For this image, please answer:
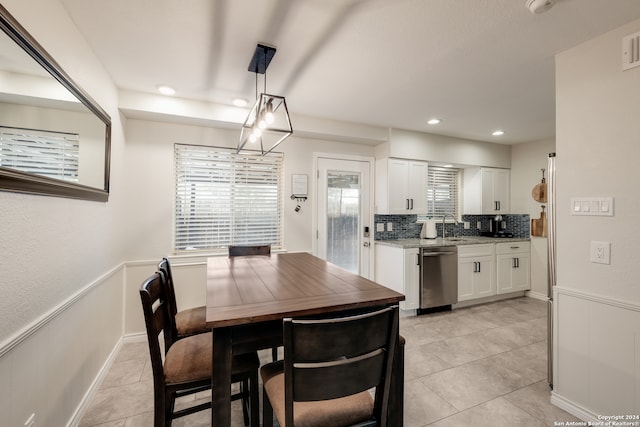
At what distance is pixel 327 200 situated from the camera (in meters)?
3.71

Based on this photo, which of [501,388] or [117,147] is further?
[117,147]

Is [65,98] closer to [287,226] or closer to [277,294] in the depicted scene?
[277,294]

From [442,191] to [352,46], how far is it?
3417mm

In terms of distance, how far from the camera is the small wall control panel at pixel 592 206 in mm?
1664

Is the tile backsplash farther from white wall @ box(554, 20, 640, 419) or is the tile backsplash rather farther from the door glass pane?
white wall @ box(554, 20, 640, 419)

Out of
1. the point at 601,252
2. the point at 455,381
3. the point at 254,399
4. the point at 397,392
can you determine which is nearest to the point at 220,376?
the point at 254,399

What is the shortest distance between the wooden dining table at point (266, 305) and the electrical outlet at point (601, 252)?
4.51 feet

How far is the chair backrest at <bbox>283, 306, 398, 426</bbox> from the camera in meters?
0.90

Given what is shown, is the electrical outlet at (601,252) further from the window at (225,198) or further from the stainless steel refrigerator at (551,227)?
the window at (225,198)

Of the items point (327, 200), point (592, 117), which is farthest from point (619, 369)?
point (327, 200)

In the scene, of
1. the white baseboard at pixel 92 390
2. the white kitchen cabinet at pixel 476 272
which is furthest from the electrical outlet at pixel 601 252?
the white baseboard at pixel 92 390

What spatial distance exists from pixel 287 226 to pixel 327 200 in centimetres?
67

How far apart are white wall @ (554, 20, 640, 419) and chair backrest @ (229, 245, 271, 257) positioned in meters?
2.49

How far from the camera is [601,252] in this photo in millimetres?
1698
